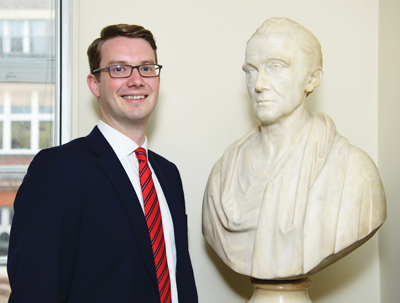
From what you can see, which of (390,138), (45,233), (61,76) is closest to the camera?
(45,233)

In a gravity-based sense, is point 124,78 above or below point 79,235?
above

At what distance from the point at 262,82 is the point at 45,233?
42.5 inches

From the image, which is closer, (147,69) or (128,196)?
(128,196)

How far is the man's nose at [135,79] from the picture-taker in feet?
7.11

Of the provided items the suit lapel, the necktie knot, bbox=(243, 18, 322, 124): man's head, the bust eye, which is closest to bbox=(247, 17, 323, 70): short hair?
bbox=(243, 18, 322, 124): man's head

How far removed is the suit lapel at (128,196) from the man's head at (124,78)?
0.19 metres

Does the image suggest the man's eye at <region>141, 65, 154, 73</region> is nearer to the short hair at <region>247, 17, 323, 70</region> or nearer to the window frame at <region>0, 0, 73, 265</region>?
the short hair at <region>247, 17, 323, 70</region>

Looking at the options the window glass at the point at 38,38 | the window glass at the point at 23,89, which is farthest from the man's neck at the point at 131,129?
the window glass at the point at 38,38

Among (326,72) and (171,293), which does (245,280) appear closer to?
(171,293)

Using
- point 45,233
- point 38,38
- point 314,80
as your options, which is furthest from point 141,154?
point 38,38

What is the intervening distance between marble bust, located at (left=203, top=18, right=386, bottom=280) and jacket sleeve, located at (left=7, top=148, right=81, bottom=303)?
0.70m

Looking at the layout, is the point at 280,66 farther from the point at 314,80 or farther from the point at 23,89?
the point at 23,89

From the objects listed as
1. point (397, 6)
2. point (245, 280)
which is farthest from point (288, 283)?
point (397, 6)

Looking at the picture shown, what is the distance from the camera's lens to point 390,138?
8.96 feet
